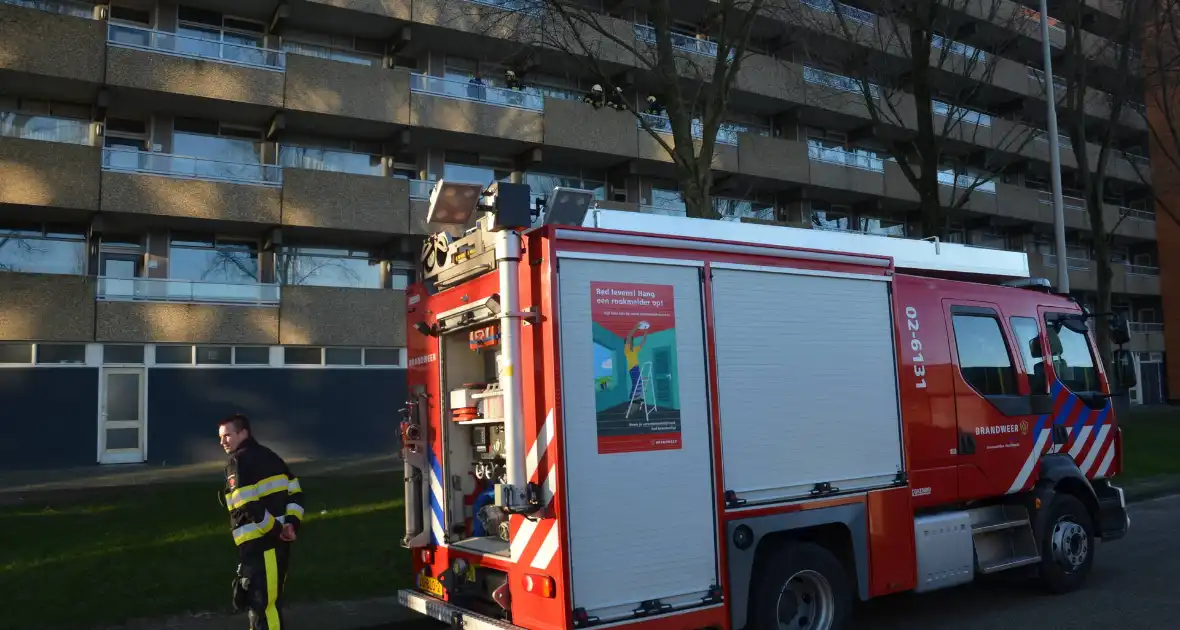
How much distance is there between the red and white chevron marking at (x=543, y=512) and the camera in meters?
4.80

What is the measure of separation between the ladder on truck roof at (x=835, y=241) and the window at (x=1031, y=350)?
0.58m

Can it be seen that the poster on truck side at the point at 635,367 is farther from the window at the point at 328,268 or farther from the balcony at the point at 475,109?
the balcony at the point at 475,109

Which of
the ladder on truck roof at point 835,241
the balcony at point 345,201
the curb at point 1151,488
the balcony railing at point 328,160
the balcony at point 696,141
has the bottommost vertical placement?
the curb at point 1151,488

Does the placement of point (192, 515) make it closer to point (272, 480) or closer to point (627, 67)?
point (272, 480)

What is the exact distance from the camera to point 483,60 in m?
25.0

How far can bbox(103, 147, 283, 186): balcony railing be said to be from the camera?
20.3 metres

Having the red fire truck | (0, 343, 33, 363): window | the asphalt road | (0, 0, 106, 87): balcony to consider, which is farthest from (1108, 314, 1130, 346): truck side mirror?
(0, 343, 33, 363): window

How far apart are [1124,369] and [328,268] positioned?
18971mm

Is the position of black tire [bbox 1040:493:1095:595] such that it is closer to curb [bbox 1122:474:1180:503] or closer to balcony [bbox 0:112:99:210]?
curb [bbox 1122:474:1180:503]

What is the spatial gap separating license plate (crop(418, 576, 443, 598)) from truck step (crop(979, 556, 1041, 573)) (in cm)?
410

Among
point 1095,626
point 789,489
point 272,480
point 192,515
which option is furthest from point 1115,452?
point 192,515

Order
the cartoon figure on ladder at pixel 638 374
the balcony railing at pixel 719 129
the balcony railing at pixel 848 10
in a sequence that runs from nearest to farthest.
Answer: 1. the cartoon figure on ladder at pixel 638 374
2. the balcony railing at pixel 848 10
3. the balcony railing at pixel 719 129

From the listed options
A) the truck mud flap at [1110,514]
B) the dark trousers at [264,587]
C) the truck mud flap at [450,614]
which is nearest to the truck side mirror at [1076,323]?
the truck mud flap at [1110,514]

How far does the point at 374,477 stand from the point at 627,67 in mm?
15187
